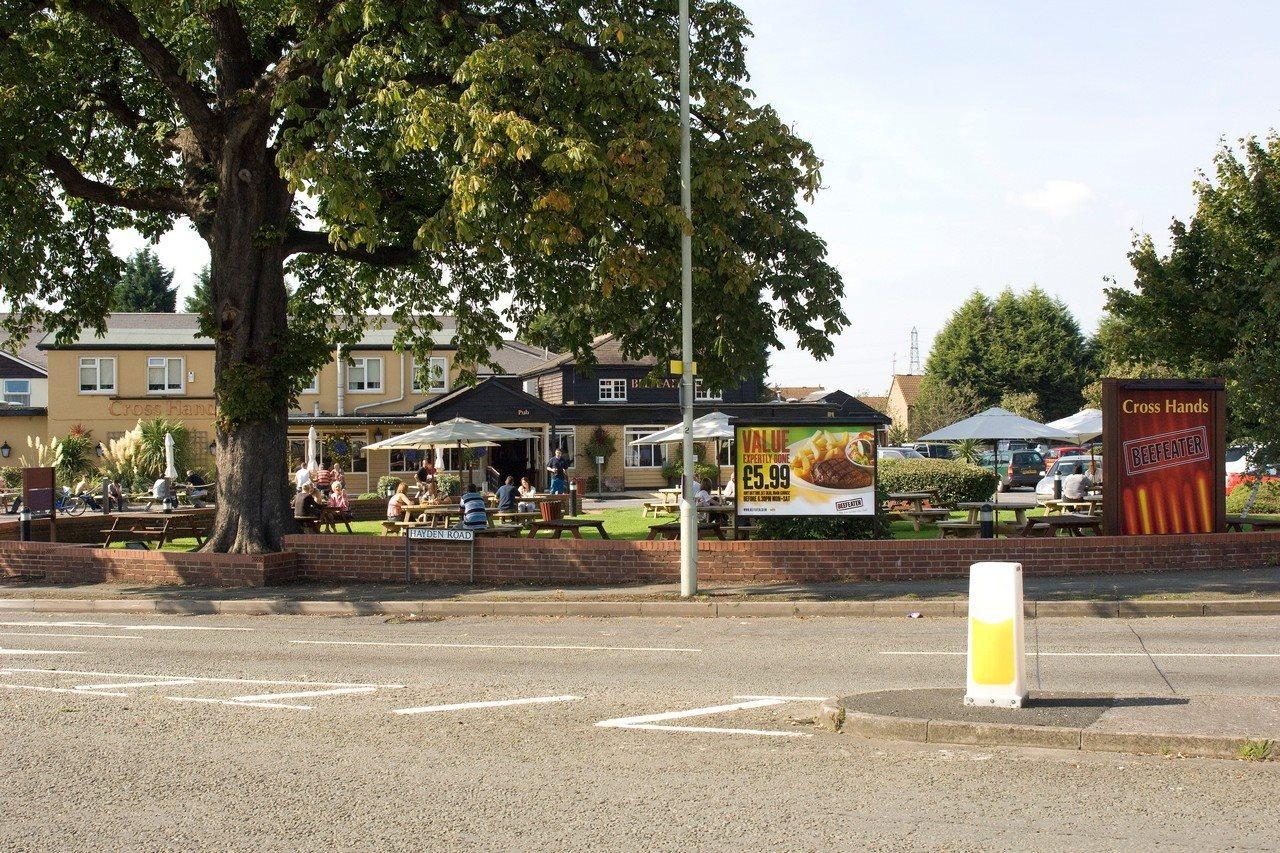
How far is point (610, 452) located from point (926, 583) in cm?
3444

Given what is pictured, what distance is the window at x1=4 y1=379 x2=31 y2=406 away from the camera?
5722 cm

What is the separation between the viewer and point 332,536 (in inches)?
728

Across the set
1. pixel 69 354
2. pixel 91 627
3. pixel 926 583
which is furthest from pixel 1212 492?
pixel 69 354

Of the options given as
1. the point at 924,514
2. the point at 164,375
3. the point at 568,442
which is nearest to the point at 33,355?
the point at 164,375

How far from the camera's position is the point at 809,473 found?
1791cm

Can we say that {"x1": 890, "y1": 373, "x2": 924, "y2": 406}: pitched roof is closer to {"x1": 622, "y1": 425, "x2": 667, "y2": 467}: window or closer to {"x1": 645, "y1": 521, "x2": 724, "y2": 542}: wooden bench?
{"x1": 622, "y1": 425, "x2": 667, "y2": 467}: window

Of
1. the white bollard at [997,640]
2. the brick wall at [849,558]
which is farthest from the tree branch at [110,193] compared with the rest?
the white bollard at [997,640]

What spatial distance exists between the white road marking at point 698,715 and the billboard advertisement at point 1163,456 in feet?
33.4

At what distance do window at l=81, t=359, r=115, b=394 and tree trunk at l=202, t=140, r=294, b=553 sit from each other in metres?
35.6

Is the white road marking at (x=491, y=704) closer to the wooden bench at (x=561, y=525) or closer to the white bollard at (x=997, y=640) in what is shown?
the white bollard at (x=997, y=640)

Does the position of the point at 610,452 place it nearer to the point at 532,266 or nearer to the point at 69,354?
the point at 69,354

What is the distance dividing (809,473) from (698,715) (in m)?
9.54

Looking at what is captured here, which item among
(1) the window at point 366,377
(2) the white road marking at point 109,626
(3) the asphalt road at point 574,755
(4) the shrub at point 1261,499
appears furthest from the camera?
(1) the window at point 366,377

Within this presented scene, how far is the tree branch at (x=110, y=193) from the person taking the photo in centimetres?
1853
